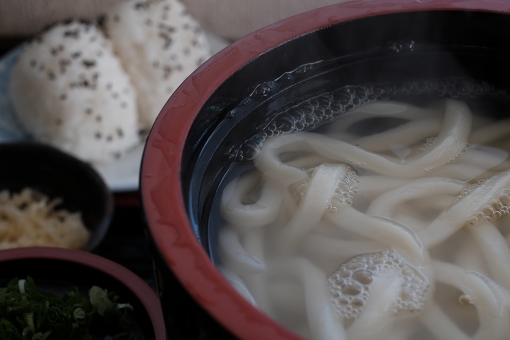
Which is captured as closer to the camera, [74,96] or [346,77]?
[346,77]

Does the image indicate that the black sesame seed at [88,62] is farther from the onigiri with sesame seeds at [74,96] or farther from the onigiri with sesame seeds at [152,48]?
the onigiri with sesame seeds at [152,48]

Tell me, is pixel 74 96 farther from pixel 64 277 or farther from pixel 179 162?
pixel 179 162

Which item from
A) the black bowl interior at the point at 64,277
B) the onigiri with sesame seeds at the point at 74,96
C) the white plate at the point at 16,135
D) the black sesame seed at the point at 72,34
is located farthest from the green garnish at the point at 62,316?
the black sesame seed at the point at 72,34

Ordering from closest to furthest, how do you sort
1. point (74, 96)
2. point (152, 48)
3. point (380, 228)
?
point (380, 228) < point (74, 96) < point (152, 48)

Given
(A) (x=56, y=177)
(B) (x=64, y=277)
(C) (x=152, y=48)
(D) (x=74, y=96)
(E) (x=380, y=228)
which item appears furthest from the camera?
(C) (x=152, y=48)

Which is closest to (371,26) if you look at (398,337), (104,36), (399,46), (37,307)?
(399,46)

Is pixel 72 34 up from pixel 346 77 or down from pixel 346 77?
down

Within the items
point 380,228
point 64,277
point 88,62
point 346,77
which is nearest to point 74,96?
point 88,62
